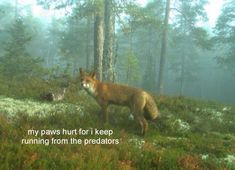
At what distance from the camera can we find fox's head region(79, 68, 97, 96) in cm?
1163

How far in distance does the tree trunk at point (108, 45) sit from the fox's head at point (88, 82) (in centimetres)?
846

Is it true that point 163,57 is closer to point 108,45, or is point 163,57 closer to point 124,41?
point 108,45

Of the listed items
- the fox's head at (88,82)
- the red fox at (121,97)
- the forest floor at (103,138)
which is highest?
the fox's head at (88,82)

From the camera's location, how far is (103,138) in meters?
10.6

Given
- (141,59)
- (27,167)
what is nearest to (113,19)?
(27,167)

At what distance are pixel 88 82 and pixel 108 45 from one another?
905 centimetres

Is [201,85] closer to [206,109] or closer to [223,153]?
[206,109]

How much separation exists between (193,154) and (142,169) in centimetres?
209

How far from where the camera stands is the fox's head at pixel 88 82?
11.6 m

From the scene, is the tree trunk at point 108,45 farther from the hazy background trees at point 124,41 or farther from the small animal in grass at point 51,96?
the small animal in grass at point 51,96

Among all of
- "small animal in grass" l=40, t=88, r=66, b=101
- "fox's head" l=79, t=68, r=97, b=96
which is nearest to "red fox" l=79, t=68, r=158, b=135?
"fox's head" l=79, t=68, r=97, b=96

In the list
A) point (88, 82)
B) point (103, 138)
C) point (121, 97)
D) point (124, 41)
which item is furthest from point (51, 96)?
point (124, 41)

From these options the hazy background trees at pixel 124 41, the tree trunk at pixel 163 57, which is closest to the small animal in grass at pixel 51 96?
the hazy background trees at pixel 124 41

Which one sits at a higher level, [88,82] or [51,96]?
[88,82]
